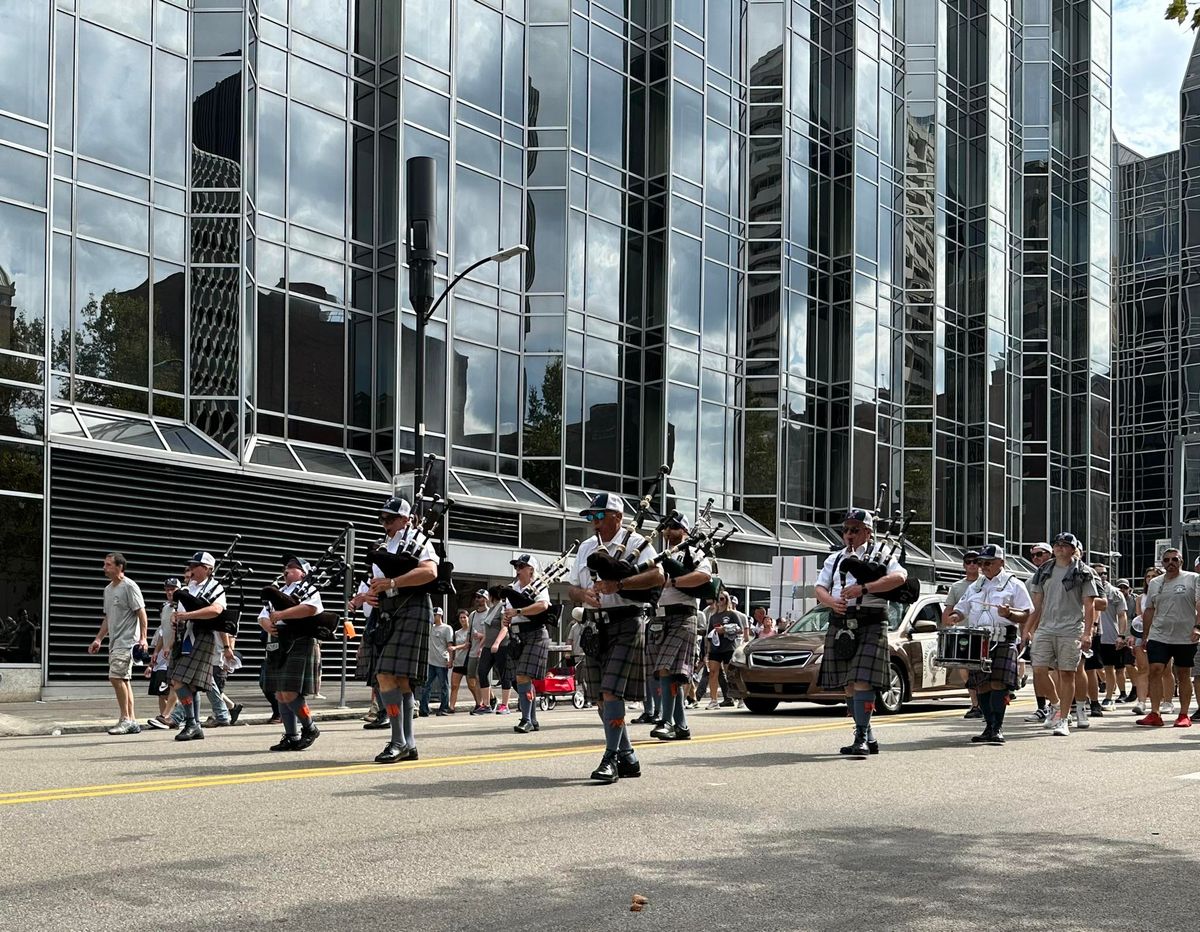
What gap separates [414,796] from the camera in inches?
353

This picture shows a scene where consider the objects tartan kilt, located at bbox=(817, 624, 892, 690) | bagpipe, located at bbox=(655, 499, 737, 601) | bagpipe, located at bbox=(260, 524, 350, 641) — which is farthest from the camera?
bagpipe, located at bbox=(655, 499, 737, 601)

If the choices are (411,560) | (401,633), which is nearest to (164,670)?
(401,633)

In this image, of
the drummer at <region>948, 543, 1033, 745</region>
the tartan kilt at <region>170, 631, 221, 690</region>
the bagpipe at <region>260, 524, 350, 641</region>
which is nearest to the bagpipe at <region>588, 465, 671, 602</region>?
the bagpipe at <region>260, 524, 350, 641</region>

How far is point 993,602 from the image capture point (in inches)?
567

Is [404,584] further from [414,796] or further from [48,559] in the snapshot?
[48,559]

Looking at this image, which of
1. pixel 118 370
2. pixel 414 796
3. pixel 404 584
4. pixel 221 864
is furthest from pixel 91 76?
pixel 221 864

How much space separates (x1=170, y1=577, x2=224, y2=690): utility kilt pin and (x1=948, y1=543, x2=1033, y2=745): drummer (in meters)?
7.26

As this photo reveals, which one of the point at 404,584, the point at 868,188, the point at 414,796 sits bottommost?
the point at 414,796

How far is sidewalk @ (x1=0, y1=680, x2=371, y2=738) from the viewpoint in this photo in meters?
16.3

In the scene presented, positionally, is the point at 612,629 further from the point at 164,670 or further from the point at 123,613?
the point at 164,670

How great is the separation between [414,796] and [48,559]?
598 inches

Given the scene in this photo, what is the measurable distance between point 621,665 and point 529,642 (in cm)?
646

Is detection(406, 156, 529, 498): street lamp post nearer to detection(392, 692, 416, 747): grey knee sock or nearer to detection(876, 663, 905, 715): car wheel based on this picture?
detection(876, 663, 905, 715): car wheel

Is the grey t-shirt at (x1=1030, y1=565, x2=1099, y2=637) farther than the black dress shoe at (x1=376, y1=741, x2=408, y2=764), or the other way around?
the grey t-shirt at (x1=1030, y1=565, x2=1099, y2=637)
